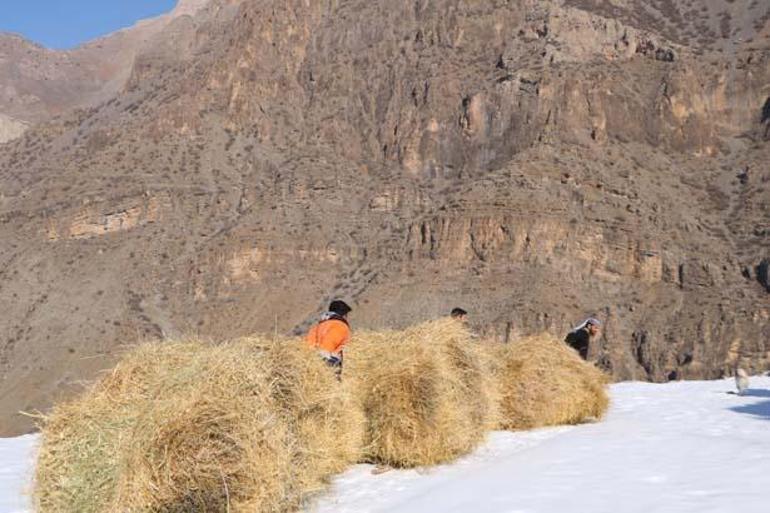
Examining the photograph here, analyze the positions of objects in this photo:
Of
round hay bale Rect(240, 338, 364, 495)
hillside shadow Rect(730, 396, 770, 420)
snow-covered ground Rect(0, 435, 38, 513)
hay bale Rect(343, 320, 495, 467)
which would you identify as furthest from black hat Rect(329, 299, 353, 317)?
hillside shadow Rect(730, 396, 770, 420)

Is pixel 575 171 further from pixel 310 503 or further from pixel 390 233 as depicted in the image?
pixel 310 503

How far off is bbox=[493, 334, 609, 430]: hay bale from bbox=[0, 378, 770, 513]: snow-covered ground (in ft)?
1.29

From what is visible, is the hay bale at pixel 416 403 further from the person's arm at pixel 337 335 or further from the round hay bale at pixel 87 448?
the round hay bale at pixel 87 448

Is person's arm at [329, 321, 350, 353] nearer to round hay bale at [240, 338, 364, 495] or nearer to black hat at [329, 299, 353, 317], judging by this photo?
black hat at [329, 299, 353, 317]

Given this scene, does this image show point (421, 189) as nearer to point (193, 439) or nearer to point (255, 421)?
point (255, 421)

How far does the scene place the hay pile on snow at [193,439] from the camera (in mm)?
6961

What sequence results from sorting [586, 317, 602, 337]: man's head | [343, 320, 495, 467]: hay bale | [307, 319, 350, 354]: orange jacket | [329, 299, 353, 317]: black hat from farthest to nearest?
[586, 317, 602, 337]: man's head → [329, 299, 353, 317]: black hat → [343, 320, 495, 467]: hay bale → [307, 319, 350, 354]: orange jacket

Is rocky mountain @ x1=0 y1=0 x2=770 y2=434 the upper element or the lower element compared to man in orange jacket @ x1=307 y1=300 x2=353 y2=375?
upper

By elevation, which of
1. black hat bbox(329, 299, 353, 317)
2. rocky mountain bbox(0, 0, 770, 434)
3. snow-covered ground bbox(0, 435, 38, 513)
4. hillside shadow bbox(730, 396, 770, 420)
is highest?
rocky mountain bbox(0, 0, 770, 434)

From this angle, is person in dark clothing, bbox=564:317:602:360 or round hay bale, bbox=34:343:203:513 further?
person in dark clothing, bbox=564:317:602:360

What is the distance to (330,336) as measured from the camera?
959cm

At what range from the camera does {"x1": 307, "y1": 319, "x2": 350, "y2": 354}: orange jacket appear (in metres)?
9.51

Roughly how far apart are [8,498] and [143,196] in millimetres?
88726

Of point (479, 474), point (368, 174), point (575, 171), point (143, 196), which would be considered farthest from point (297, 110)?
point (479, 474)
